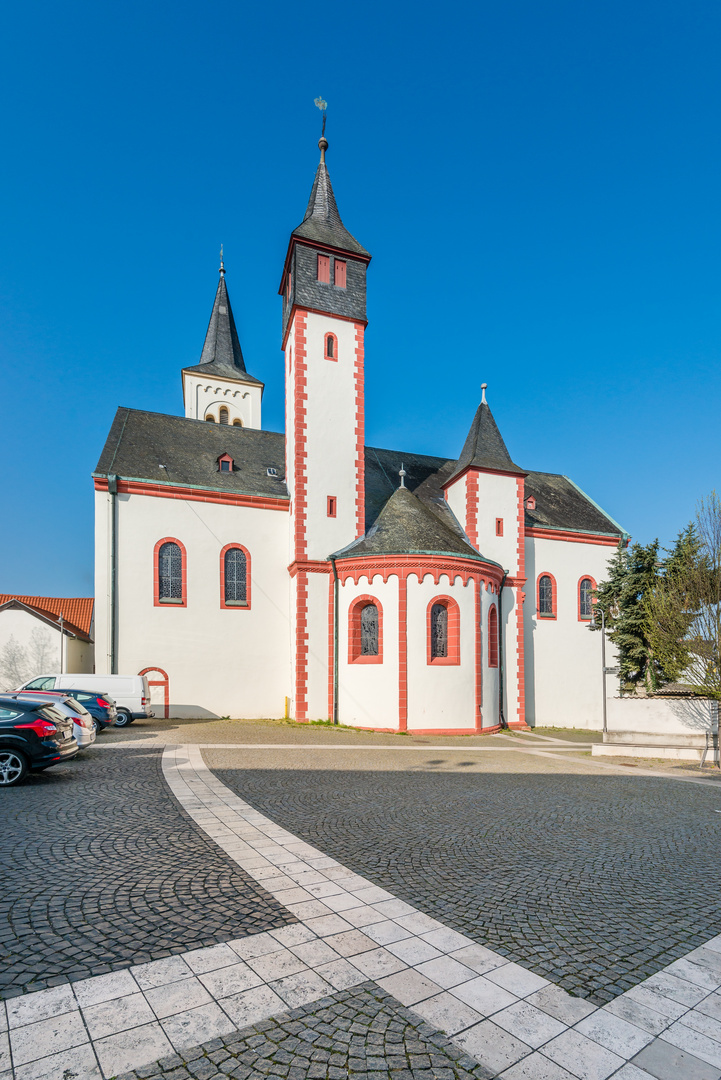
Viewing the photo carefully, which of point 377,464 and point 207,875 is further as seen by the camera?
point 377,464

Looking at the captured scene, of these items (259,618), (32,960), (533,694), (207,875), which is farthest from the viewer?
(533,694)

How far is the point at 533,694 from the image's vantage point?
25.5 meters

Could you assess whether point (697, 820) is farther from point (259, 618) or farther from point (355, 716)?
point (259, 618)

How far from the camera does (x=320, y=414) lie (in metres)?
22.4

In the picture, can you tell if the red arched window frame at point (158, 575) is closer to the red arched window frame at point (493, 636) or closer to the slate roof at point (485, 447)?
the red arched window frame at point (493, 636)

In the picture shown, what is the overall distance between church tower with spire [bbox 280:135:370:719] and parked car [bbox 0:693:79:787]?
36.3ft

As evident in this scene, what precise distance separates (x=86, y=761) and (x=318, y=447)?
45.2 feet

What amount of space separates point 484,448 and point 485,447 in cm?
10

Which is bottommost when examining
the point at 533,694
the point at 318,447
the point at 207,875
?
the point at 533,694

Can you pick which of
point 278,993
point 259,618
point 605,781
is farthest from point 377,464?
point 278,993

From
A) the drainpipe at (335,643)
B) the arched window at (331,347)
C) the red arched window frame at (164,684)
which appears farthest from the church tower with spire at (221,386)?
the red arched window frame at (164,684)

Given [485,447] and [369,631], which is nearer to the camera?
[369,631]

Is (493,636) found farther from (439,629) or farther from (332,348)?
(332,348)

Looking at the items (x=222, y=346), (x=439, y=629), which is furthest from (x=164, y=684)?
(x=222, y=346)
